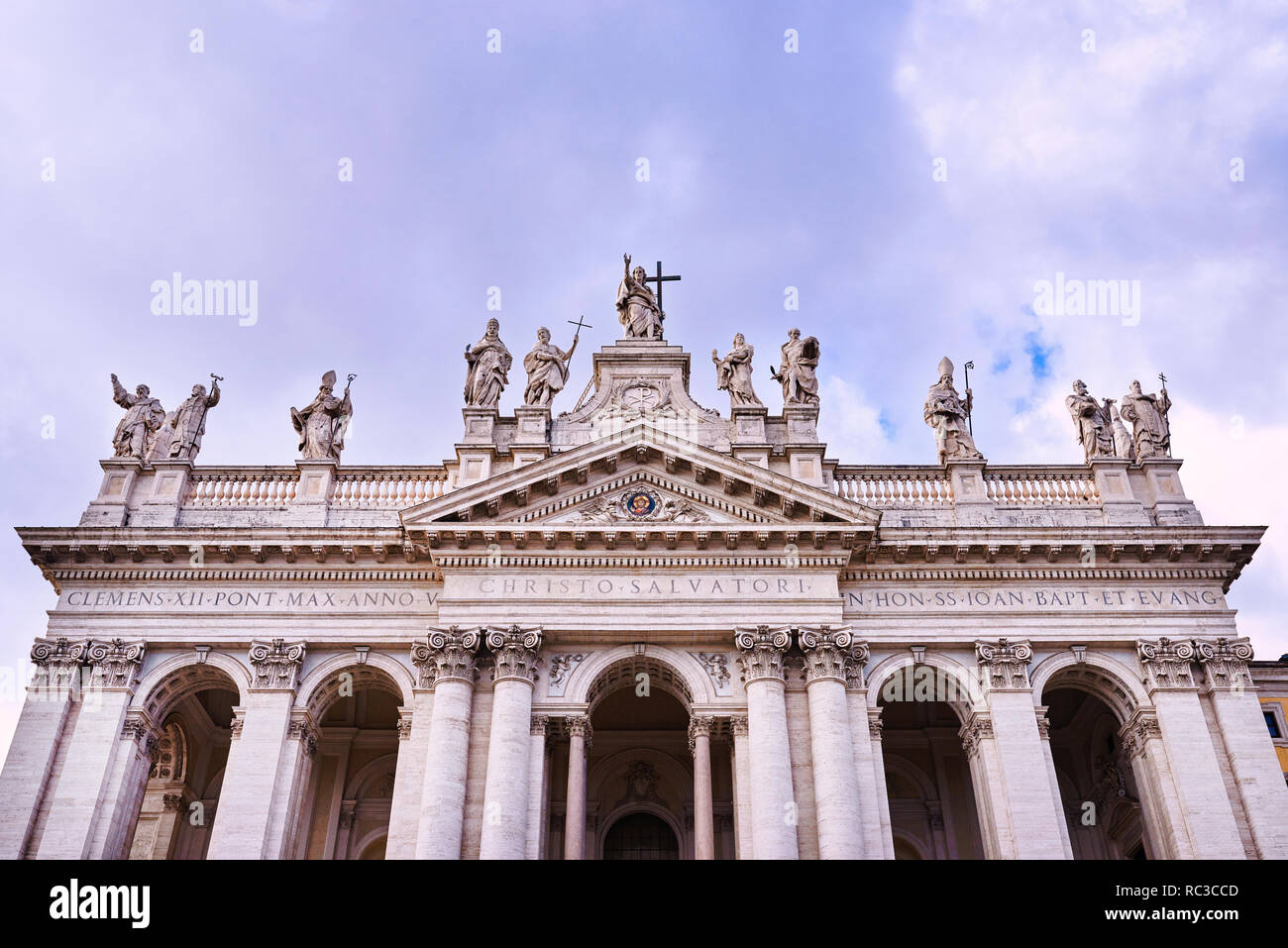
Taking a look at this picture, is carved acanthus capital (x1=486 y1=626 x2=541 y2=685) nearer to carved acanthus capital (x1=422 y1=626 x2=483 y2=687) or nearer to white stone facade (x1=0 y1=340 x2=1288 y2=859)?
white stone facade (x1=0 y1=340 x2=1288 y2=859)

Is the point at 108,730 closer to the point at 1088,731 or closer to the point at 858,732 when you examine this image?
the point at 858,732

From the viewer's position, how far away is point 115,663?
79.6ft

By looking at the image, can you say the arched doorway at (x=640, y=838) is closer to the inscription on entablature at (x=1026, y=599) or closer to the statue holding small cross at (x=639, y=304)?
the inscription on entablature at (x=1026, y=599)

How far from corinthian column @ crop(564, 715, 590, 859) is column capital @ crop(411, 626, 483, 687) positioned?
2.32 metres

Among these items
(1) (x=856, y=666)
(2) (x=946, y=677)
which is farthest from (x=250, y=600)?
(2) (x=946, y=677)

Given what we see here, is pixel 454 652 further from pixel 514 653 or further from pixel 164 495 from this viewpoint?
pixel 164 495

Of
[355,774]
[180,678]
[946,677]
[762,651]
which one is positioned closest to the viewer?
[762,651]

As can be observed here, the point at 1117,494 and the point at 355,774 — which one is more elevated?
the point at 1117,494

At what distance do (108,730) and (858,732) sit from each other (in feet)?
49.5

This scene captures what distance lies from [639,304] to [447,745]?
12881 mm

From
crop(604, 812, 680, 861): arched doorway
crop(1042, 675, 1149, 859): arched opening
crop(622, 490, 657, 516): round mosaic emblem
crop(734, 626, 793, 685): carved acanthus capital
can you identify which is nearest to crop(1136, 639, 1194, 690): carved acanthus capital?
crop(1042, 675, 1149, 859): arched opening

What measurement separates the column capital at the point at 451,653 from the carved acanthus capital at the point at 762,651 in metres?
5.38

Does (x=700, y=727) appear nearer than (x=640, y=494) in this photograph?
Yes

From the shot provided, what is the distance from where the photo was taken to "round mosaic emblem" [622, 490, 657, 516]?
25.3 metres
